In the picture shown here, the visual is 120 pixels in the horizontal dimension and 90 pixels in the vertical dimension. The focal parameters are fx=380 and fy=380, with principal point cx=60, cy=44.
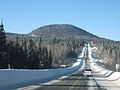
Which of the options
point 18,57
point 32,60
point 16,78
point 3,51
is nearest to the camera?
point 16,78

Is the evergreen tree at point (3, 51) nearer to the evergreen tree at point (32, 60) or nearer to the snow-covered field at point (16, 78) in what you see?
the evergreen tree at point (32, 60)

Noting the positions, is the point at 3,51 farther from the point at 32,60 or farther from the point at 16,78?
the point at 16,78

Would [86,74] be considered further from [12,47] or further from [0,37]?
[12,47]

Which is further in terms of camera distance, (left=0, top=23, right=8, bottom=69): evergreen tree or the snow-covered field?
(left=0, top=23, right=8, bottom=69): evergreen tree

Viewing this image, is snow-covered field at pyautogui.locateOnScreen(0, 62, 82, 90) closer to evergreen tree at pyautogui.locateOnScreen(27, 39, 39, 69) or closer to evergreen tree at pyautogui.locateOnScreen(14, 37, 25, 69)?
evergreen tree at pyautogui.locateOnScreen(14, 37, 25, 69)

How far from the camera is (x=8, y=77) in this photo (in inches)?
1091

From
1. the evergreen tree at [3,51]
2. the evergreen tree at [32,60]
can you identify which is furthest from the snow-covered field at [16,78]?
the evergreen tree at [32,60]

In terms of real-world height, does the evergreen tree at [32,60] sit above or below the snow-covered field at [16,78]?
above

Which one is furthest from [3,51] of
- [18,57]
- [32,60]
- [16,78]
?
[16,78]

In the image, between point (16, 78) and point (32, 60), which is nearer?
point (16, 78)

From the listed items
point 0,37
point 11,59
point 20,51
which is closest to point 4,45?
point 0,37

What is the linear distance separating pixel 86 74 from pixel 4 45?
21.4 meters

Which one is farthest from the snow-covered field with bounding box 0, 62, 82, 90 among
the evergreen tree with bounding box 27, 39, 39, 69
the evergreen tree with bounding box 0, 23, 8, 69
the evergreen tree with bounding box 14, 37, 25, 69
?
the evergreen tree with bounding box 27, 39, 39, 69

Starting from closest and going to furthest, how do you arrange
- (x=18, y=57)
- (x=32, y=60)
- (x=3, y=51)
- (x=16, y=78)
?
1. (x=16, y=78)
2. (x=3, y=51)
3. (x=18, y=57)
4. (x=32, y=60)
